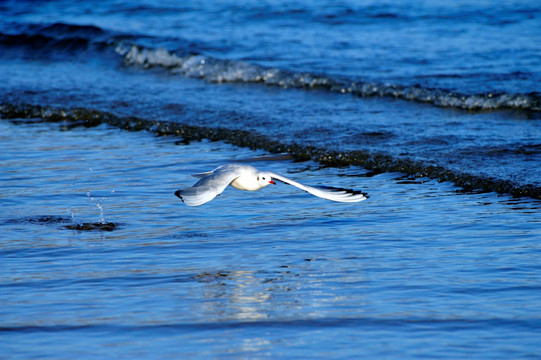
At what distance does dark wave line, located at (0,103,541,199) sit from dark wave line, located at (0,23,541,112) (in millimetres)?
3244

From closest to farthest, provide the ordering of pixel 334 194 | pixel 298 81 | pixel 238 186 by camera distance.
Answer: pixel 334 194, pixel 238 186, pixel 298 81

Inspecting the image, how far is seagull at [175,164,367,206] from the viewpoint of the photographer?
6461 millimetres

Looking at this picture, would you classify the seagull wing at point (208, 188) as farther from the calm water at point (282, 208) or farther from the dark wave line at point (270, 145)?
the dark wave line at point (270, 145)

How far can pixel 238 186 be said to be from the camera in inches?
290

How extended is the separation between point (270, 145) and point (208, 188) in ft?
12.2

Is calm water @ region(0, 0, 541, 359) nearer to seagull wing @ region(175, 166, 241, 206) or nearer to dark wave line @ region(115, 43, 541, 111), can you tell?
Result: dark wave line @ region(115, 43, 541, 111)

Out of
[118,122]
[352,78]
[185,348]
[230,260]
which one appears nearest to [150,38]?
[352,78]

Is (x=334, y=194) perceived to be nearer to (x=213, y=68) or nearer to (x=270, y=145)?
(x=270, y=145)

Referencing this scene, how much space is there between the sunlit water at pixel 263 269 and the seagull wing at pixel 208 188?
376mm

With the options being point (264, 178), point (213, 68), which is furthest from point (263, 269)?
point (213, 68)

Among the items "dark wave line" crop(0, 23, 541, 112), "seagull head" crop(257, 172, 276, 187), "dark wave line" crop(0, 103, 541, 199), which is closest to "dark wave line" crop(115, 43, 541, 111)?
"dark wave line" crop(0, 23, 541, 112)

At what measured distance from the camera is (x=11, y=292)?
18.1 feet

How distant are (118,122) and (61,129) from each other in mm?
798

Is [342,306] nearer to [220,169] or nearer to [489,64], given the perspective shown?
[220,169]
